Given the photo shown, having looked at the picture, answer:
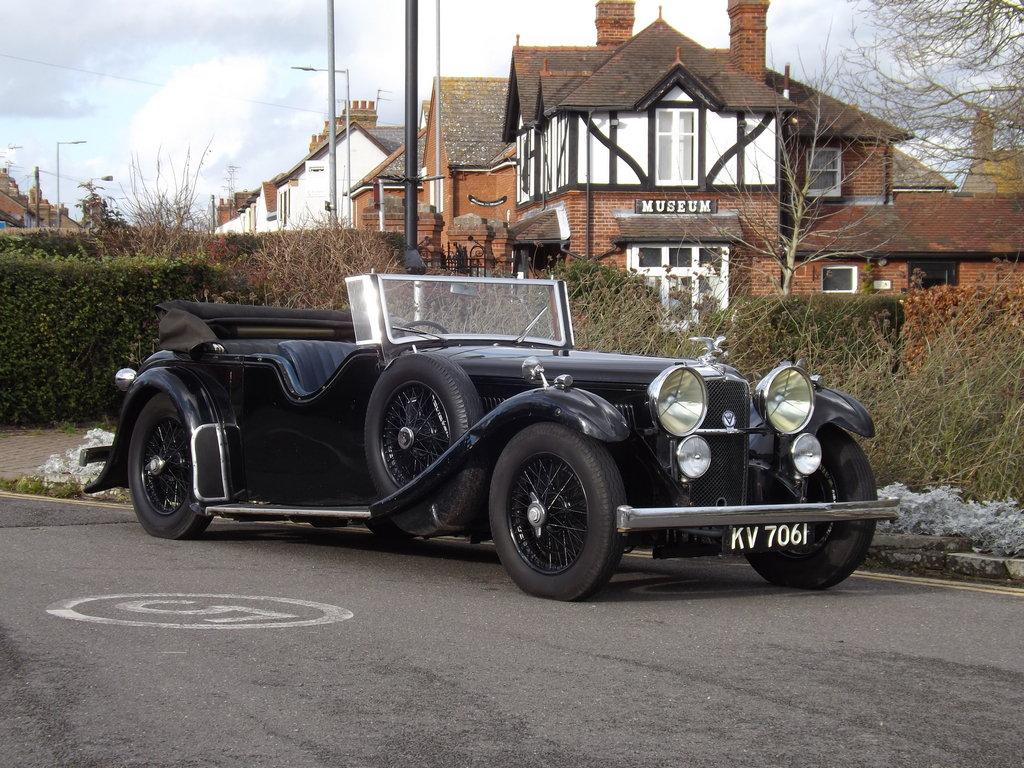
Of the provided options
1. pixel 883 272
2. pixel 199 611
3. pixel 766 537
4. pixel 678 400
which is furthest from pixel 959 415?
pixel 883 272

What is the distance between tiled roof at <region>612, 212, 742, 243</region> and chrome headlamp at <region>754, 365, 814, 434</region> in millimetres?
26383

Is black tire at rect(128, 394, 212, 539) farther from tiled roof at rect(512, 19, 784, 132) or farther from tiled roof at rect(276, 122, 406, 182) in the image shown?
tiled roof at rect(276, 122, 406, 182)

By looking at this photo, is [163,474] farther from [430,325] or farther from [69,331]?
[69,331]

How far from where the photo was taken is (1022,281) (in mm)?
12852

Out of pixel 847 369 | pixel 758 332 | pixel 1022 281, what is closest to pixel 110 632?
pixel 847 369

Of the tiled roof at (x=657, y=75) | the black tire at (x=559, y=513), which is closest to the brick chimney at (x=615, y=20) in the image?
the tiled roof at (x=657, y=75)

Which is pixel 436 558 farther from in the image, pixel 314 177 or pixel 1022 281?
pixel 314 177

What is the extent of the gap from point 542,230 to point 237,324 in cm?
2613

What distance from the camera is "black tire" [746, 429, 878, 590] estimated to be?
257 inches

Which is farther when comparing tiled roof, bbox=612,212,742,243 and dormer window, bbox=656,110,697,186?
dormer window, bbox=656,110,697,186

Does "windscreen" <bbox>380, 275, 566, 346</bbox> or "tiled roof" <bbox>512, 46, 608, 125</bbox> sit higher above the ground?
"tiled roof" <bbox>512, 46, 608, 125</bbox>

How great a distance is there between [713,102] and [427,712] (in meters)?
31.1

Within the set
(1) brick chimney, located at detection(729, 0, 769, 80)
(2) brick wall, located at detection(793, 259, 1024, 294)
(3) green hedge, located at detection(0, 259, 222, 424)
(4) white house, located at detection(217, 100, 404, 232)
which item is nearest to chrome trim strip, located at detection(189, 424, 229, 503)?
(3) green hedge, located at detection(0, 259, 222, 424)

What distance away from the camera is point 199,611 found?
578 centimetres
